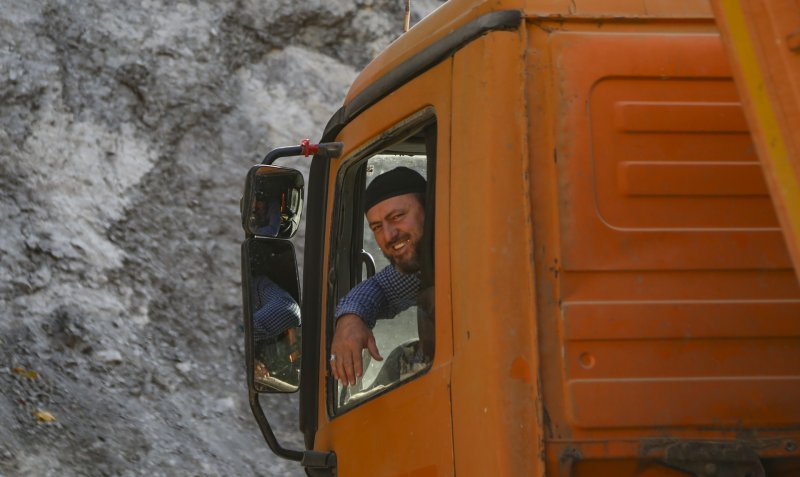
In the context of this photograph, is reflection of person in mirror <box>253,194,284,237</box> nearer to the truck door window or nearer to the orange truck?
the truck door window

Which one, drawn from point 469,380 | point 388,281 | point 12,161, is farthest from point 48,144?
point 469,380

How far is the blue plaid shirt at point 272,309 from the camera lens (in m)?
3.88

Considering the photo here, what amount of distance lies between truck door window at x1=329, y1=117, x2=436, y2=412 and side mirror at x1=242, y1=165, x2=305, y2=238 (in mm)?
191

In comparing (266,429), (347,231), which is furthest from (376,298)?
(266,429)

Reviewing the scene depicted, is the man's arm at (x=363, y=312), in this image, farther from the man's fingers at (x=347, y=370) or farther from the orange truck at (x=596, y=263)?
the orange truck at (x=596, y=263)

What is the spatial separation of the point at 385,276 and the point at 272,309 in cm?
57

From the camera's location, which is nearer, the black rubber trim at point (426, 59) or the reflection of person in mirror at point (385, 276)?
→ the black rubber trim at point (426, 59)

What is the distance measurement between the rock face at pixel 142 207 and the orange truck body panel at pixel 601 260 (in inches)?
217

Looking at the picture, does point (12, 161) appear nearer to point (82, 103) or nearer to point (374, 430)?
point (82, 103)

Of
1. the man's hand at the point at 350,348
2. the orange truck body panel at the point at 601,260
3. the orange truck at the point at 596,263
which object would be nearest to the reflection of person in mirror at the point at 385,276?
the man's hand at the point at 350,348

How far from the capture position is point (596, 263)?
2.62m

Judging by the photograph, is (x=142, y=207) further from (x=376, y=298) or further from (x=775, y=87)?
(x=775, y=87)

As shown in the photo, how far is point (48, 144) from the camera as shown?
1064cm

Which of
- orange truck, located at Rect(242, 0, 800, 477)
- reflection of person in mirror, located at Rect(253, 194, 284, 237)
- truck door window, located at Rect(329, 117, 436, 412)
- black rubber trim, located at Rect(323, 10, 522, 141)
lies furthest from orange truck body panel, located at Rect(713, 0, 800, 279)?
reflection of person in mirror, located at Rect(253, 194, 284, 237)
